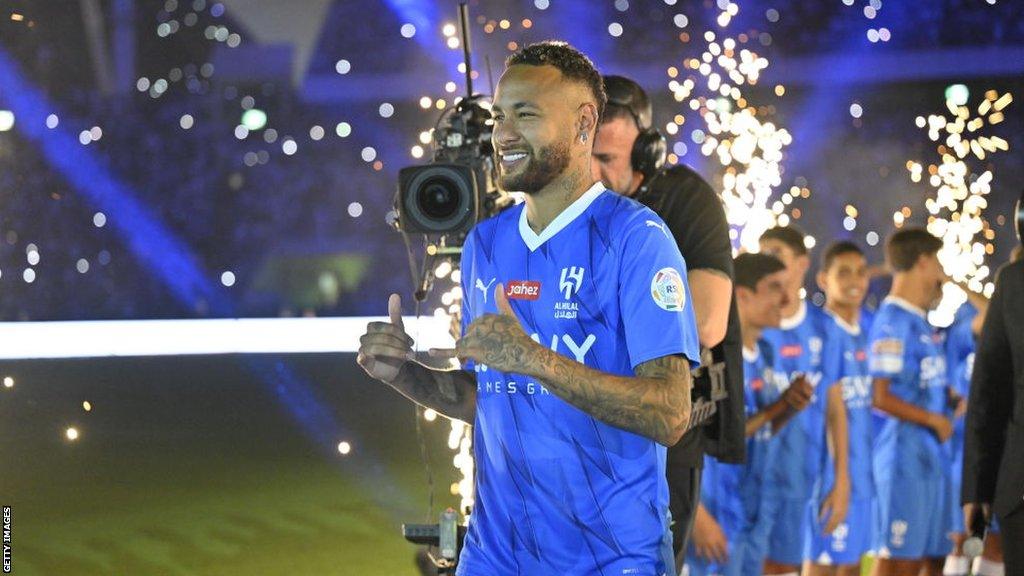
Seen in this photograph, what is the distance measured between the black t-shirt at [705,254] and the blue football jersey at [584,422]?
1216mm

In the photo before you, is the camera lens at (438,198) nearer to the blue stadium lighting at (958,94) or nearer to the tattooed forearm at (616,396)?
the tattooed forearm at (616,396)

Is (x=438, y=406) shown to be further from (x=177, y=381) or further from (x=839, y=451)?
(x=177, y=381)

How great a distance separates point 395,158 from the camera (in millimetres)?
27047

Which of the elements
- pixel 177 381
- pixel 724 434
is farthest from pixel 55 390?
pixel 724 434

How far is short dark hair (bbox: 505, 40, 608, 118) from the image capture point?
3234 millimetres

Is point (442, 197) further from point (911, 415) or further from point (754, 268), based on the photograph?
point (911, 415)

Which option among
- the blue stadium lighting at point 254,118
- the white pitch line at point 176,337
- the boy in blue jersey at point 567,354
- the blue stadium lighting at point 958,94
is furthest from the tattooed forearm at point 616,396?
the blue stadium lighting at point 254,118

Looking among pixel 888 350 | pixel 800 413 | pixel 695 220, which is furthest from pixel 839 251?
pixel 695 220

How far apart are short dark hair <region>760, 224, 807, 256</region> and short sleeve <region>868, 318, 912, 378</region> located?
663mm

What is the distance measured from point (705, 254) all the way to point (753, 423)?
9.59 ft

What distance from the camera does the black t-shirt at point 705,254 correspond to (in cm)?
436

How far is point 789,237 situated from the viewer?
8.34 metres

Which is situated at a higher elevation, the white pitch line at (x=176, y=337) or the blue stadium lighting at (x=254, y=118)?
the blue stadium lighting at (x=254, y=118)

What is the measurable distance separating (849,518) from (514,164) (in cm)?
499
